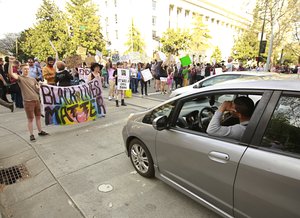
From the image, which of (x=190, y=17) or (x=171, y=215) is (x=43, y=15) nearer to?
(x=190, y=17)

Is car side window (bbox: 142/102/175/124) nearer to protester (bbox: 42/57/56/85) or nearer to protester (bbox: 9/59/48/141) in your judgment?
protester (bbox: 9/59/48/141)

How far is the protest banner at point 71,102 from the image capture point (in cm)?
526

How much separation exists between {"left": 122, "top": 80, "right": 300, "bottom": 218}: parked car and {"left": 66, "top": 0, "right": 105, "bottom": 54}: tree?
34.3 metres

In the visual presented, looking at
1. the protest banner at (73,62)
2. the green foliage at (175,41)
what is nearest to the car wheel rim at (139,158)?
the protest banner at (73,62)

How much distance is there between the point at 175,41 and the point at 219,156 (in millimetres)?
37322

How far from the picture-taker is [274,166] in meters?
1.54

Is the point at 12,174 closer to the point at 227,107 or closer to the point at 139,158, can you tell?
the point at 139,158

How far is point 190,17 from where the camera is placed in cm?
5109

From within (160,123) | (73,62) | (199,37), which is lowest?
(160,123)

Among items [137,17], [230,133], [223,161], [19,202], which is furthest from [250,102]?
[137,17]

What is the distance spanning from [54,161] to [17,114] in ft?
14.7

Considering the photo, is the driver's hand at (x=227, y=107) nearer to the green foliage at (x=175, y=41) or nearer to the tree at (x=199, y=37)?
the green foliage at (x=175, y=41)

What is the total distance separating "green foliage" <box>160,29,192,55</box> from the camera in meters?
36.6

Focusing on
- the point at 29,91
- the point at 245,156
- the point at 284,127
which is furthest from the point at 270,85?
the point at 29,91
